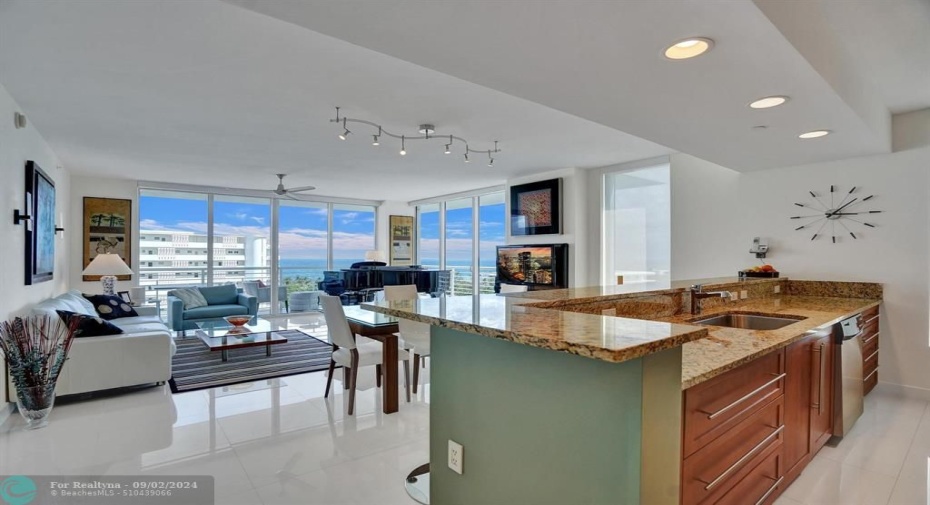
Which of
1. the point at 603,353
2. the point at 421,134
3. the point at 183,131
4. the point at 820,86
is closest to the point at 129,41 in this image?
the point at 183,131

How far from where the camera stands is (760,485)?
1800mm

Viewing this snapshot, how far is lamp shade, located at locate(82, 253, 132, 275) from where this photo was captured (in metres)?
5.66

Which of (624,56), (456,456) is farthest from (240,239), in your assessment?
(624,56)

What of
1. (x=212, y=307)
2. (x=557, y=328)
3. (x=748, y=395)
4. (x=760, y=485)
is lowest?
(x=760, y=485)

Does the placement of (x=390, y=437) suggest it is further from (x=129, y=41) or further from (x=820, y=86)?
(x=820, y=86)

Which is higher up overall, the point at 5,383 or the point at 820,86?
the point at 820,86

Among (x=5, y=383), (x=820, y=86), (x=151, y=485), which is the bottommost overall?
(x=151, y=485)

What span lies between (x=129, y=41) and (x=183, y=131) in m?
2.04

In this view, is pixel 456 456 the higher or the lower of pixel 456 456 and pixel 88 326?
the lower

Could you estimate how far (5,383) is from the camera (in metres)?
3.29

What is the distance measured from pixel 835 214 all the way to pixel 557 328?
4088mm

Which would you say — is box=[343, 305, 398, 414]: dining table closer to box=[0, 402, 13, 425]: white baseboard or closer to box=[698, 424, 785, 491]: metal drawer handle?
box=[698, 424, 785, 491]: metal drawer handle

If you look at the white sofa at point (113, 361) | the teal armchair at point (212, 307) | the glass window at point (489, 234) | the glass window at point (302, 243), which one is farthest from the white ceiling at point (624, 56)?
the glass window at point (302, 243)

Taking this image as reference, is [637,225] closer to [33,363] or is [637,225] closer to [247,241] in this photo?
[33,363]
